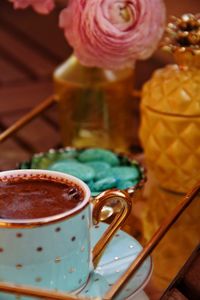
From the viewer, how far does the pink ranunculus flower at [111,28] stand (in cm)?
70

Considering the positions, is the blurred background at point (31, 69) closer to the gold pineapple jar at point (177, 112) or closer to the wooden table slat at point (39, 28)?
the wooden table slat at point (39, 28)

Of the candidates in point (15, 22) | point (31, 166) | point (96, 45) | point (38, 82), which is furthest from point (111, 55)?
point (15, 22)

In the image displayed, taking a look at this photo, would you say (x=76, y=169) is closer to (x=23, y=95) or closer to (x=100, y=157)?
(x=100, y=157)

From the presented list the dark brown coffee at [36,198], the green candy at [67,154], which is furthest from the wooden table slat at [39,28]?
the dark brown coffee at [36,198]

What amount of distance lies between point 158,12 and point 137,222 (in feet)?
0.69

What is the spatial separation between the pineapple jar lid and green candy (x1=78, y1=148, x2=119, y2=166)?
6 cm

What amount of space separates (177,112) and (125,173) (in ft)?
0.27

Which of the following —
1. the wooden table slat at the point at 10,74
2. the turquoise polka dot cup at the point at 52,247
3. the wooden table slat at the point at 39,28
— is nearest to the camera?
the turquoise polka dot cup at the point at 52,247

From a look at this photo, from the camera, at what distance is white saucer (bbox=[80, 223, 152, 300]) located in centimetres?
55

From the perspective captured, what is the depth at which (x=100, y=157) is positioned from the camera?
0.76 meters

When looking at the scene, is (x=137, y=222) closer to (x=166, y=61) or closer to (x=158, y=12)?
(x=158, y=12)

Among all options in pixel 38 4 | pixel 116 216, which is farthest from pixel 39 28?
pixel 116 216

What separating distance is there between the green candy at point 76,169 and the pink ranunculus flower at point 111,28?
0.36 feet

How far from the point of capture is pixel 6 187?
1.83 ft
